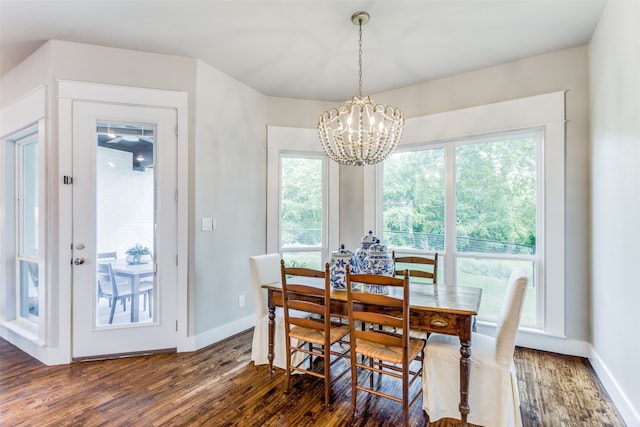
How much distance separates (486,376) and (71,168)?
344 centimetres

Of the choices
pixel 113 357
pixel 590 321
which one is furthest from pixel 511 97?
pixel 113 357

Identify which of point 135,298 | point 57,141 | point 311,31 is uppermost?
point 311,31

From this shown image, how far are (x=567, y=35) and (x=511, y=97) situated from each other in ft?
2.00

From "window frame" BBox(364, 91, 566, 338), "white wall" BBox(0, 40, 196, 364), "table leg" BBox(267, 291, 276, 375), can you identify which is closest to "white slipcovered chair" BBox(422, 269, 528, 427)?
"table leg" BBox(267, 291, 276, 375)

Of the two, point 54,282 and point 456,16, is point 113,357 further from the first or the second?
point 456,16

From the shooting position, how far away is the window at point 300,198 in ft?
13.1

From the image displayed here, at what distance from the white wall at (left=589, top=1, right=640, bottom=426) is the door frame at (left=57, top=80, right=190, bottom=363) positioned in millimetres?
3248

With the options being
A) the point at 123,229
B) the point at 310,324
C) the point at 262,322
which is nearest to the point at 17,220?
the point at 123,229

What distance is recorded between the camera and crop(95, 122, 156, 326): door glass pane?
2883mm

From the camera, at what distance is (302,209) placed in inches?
163

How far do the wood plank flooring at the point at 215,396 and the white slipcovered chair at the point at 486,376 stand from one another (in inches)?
6.4

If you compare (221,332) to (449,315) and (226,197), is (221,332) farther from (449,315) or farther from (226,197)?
(449,315)

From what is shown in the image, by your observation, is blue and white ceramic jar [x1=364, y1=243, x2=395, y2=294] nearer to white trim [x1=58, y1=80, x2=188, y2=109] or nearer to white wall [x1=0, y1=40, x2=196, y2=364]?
white trim [x1=58, y1=80, x2=188, y2=109]

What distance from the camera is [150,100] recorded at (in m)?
2.95
